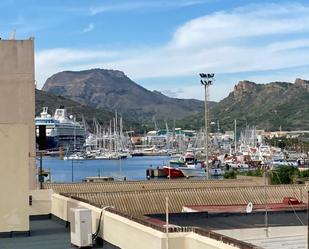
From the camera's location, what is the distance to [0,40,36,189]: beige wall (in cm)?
3211

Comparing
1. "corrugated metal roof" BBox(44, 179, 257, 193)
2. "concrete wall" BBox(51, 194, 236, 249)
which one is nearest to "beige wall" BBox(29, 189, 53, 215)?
"concrete wall" BBox(51, 194, 236, 249)

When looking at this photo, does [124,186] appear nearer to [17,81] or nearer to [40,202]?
[17,81]

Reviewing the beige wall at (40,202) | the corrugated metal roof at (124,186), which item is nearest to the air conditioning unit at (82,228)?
the beige wall at (40,202)

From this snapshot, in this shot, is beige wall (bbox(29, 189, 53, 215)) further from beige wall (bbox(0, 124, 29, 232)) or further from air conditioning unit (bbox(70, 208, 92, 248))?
Result: air conditioning unit (bbox(70, 208, 92, 248))

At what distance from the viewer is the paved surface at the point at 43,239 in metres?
12.3

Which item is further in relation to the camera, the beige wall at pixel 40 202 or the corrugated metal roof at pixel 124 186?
the corrugated metal roof at pixel 124 186

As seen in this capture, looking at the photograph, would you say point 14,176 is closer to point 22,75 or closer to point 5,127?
point 5,127

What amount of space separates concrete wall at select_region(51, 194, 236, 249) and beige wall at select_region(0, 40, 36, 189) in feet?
61.1

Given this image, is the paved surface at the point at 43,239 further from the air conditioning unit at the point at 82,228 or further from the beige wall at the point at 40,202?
the beige wall at the point at 40,202

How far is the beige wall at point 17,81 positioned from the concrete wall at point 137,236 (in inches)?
733

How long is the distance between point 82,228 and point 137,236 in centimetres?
214

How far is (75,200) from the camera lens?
14969 mm

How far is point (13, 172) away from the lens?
12.9 metres

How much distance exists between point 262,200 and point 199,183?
7.36m
